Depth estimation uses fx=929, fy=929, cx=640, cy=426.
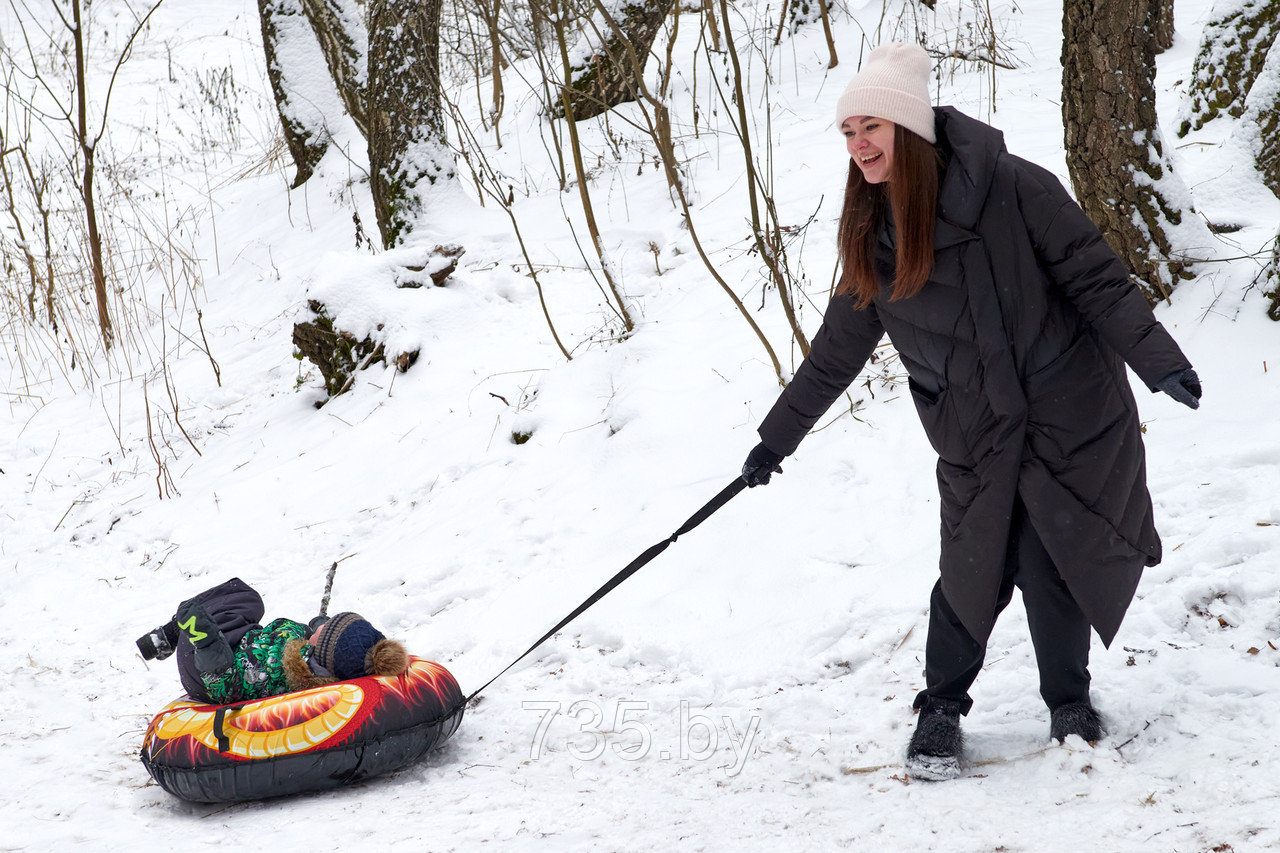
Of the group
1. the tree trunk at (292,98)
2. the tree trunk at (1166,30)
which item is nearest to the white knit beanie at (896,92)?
the tree trunk at (1166,30)

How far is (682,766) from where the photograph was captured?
2533mm

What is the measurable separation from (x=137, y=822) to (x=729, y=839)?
1665mm

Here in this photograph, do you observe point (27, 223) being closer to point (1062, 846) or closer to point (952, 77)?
point (952, 77)

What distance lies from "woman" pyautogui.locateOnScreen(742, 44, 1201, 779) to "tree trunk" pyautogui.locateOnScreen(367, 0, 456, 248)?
455 centimetres

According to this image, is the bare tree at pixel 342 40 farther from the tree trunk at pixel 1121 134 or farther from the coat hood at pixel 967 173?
the coat hood at pixel 967 173

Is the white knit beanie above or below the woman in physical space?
above

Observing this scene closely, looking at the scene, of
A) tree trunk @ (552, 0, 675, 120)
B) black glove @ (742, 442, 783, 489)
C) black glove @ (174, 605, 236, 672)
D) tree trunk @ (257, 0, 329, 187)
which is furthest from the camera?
tree trunk @ (257, 0, 329, 187)

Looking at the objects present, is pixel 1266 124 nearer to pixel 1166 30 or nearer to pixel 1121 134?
pixel 1121 134

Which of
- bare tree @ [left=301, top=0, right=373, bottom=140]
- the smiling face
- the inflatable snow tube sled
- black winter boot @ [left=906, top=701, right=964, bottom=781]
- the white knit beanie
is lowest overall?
the inflatable snow tube sled

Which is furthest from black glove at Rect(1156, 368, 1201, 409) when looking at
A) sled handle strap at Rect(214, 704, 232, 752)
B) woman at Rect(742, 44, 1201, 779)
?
sled handle strap at Rect(214, 704, 232, 752)

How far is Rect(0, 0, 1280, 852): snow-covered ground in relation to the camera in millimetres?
2174

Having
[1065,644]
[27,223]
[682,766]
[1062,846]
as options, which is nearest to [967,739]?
[1065,644]

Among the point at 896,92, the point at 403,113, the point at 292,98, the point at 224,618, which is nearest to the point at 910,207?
the point at 896,92

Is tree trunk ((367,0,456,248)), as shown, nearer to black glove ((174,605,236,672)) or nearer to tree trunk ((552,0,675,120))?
tree trunk ((552,0,675,120))
